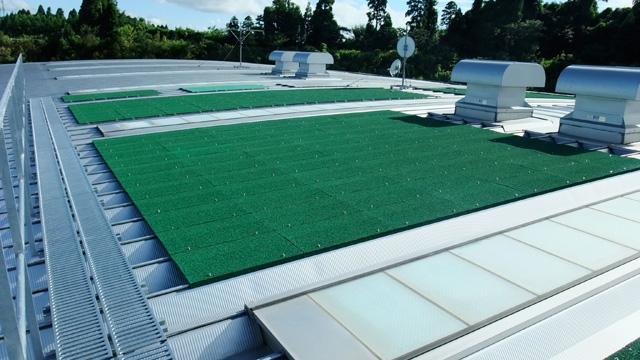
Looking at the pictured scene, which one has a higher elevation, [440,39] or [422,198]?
[440,39]

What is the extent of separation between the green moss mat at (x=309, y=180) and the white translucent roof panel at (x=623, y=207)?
835 mm

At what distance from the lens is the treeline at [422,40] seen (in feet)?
118

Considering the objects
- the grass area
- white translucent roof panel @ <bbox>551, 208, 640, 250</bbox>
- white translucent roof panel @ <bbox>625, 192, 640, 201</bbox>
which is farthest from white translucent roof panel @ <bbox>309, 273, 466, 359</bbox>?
the grass area

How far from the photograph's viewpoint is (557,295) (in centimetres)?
454

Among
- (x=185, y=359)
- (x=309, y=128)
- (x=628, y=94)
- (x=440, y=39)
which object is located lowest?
(x=185, y=359)

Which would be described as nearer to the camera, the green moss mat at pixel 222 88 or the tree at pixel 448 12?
the green moss mat at pixel 222 88

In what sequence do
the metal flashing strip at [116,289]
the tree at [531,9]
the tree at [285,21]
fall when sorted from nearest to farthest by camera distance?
the metal flashing strip at [116,289] → the tree at [531,9] → the tree at [285,21]

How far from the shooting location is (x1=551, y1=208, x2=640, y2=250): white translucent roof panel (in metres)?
5.84

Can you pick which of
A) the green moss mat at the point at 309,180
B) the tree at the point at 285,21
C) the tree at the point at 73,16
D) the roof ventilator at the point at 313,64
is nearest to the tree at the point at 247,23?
the tree at the point at 285,21

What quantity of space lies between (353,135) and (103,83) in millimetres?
15741

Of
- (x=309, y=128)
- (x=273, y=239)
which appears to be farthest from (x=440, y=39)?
(x=273, y=239)

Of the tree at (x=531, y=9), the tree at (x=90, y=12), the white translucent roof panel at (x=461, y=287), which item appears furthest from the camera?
the tree at (x=90, y=12)

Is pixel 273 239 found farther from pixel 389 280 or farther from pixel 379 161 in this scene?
pixel 379 161

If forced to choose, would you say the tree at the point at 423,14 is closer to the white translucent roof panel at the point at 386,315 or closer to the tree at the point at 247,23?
the tree at the point at 247,23
